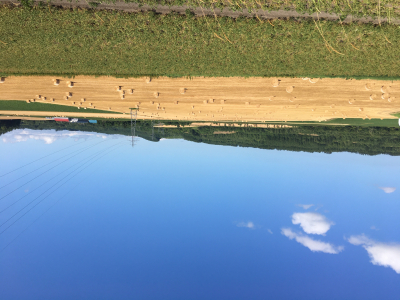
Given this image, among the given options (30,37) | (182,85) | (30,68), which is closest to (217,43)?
(182,85)

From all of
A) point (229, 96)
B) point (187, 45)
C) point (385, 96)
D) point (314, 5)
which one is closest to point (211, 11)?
point (187, 45)

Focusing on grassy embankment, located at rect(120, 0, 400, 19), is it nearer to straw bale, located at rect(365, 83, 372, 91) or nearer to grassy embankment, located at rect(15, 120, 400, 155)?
straw bale, located at rect(365, 83, 372, 91)

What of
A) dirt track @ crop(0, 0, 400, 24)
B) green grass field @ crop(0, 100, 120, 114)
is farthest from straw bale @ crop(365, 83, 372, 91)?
green grass field @ crop(0, 100, 120, 114)

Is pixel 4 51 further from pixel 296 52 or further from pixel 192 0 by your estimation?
pixel 296 52

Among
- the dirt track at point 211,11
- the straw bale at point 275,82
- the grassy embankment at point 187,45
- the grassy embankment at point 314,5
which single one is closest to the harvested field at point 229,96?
the straw bale at point 275,82

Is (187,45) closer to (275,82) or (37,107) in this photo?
(275,82)

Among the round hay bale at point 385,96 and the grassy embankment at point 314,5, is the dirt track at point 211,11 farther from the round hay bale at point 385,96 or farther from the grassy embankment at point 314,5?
the round hay bale at point 385,96
